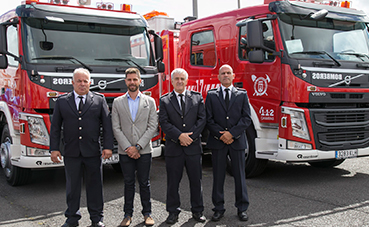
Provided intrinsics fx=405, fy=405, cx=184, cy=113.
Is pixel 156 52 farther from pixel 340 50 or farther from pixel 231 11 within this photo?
pixel 340 50

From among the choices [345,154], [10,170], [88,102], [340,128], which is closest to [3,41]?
[10,170]

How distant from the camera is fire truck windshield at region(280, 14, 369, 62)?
6.14 metres

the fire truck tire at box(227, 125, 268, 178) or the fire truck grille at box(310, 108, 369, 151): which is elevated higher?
the fire truck grille at box(310, 108, 369, 151)

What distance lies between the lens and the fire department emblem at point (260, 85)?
6.32 meters

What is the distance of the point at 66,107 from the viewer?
434 cm

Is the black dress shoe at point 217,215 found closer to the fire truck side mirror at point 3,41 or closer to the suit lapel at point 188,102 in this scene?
the suit lapel at point 188,102

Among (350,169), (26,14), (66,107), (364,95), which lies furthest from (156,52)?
(350,169)

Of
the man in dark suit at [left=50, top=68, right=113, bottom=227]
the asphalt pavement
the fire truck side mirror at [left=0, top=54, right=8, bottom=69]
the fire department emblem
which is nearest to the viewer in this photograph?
the man in dark suit at [left=50, top=68, right=113, bottom=227]

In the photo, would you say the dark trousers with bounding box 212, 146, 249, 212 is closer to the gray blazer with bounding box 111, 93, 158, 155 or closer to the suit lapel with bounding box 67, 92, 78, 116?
the gray blazer with bounding box 111, 93, 158, 155

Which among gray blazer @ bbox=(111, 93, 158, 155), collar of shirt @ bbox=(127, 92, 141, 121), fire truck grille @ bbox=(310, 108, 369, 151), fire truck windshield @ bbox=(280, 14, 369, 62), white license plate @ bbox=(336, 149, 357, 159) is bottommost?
white license plate @ bbox=(336, 149, 357, 159)

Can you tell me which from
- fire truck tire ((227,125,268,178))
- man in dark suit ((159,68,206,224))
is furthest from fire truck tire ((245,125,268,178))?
man in dark suit ((159,68,206,224))

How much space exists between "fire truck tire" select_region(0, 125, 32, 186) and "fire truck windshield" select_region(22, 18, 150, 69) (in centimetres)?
156

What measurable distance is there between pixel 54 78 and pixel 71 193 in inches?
77.9

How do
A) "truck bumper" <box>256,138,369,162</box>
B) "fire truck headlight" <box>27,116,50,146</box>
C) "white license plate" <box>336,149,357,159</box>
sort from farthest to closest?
"white license plate" <box>336,149,357,159</box>
"truck bumper" <box>256,138,369,162</box>
"fire truck headlight" <box>27,116,50,146</box>
